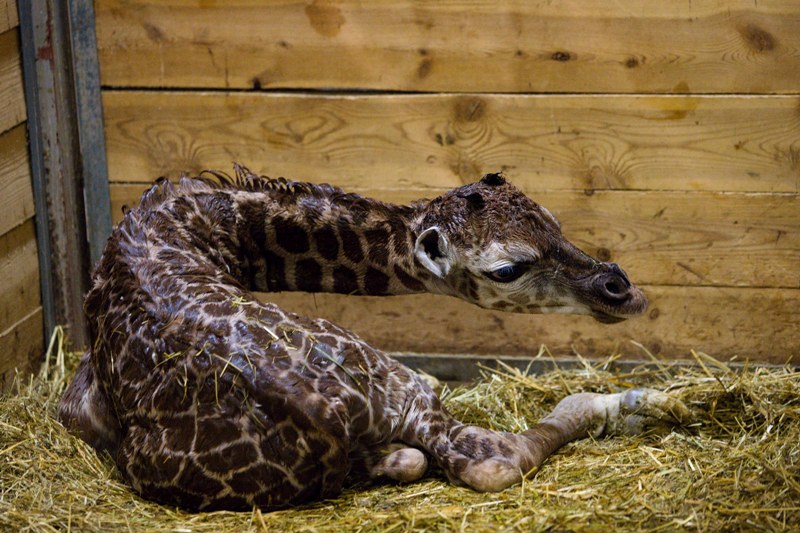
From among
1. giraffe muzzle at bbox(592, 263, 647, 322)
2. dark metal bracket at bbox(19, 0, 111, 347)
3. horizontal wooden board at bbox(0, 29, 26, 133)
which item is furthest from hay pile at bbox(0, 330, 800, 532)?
horizontal wooden board at bbox(0, 29, 26, 133)

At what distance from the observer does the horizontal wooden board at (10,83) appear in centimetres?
533

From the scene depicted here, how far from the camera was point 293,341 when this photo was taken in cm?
418

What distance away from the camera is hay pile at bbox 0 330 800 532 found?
3.80m

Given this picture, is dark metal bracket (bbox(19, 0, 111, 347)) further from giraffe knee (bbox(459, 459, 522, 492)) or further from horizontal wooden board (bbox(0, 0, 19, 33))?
giraffe knee (bbox(459, 459, 522, 492))

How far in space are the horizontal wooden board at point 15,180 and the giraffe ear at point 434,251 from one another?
2.24 meters

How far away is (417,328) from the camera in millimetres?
5906

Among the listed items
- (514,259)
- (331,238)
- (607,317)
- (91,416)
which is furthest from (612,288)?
(91,416)

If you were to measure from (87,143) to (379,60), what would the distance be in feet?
5.55

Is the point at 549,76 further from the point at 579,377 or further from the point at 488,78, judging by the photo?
the point at 579,377

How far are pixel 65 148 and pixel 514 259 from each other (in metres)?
2.75

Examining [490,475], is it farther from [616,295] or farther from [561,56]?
[561,56]

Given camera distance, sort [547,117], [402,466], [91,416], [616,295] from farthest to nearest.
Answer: [547,117] < [91,416] < [616,295] < [402,466]

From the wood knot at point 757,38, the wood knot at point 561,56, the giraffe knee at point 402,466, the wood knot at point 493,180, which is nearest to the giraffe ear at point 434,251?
the wood knot at point 493,180

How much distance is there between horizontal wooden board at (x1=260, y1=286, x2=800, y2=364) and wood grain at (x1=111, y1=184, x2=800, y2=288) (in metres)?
0.10
